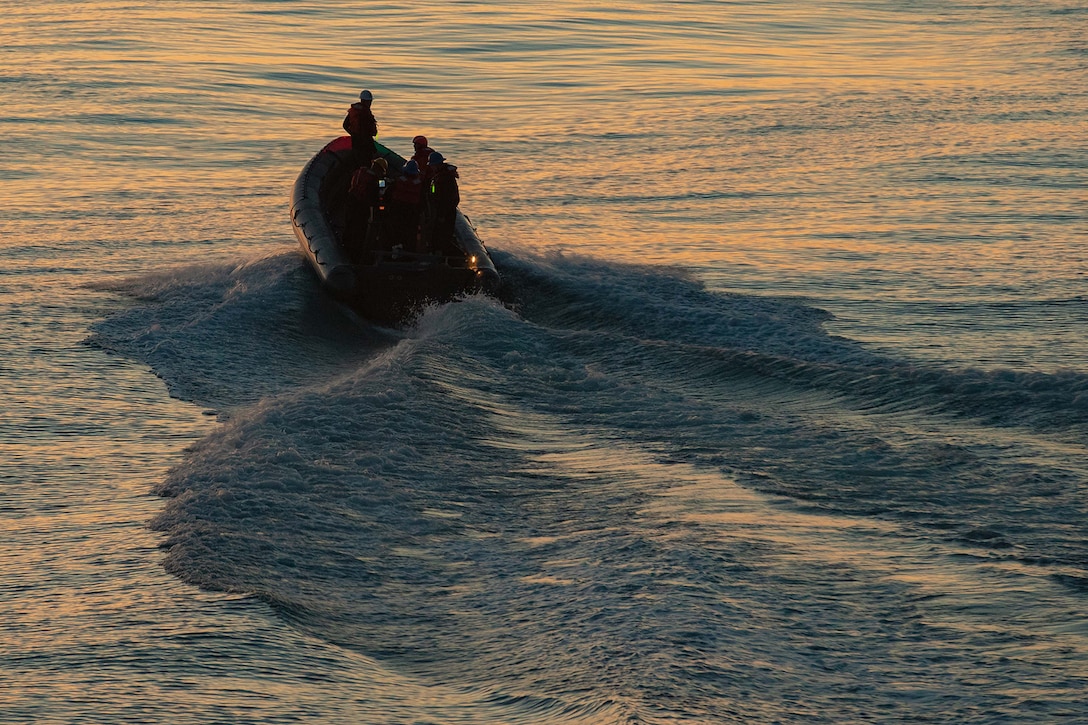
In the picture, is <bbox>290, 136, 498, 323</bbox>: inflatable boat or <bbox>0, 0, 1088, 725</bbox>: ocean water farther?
<bbox>290, 136, 498, 323</bbox>: inflatable boat

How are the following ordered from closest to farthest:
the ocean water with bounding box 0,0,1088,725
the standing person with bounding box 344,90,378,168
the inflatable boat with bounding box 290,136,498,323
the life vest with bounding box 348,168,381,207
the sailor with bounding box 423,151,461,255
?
the ocean water with bounding box 0,0,1088,725 < the inflatable boat with bounding box 290,136,498,323 < the sailor with bounding box 423,151,461,255 < the life vest with bounding box 348,168,381,207 < the standing person with bounding box 344,90,378,168

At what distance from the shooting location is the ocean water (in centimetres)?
678

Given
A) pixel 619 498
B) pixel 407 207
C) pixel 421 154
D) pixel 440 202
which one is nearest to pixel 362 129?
pixel 421 154

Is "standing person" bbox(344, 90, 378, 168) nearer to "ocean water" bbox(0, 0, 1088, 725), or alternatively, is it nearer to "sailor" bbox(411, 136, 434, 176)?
"sailor" bbox(411, 136, 434, 176)

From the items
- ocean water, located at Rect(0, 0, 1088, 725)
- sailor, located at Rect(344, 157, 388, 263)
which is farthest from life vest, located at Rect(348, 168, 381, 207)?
ocean water, located at Rect(0, 0, 1088, 725)

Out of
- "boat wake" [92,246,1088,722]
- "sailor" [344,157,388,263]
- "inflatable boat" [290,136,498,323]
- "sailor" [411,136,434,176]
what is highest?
"sailor" [411,136,434,176]

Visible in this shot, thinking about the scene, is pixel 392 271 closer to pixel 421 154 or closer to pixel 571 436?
pixel 421 154

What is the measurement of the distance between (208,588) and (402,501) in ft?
4.99

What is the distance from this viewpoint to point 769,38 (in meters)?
31.7

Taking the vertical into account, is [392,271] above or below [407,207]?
below

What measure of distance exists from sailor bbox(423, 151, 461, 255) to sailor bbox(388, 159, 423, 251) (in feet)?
0.29

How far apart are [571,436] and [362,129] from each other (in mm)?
6233

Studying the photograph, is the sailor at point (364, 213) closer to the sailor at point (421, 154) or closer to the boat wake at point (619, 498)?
the sailor at point (421, 154)

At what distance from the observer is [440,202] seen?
43.8ft
